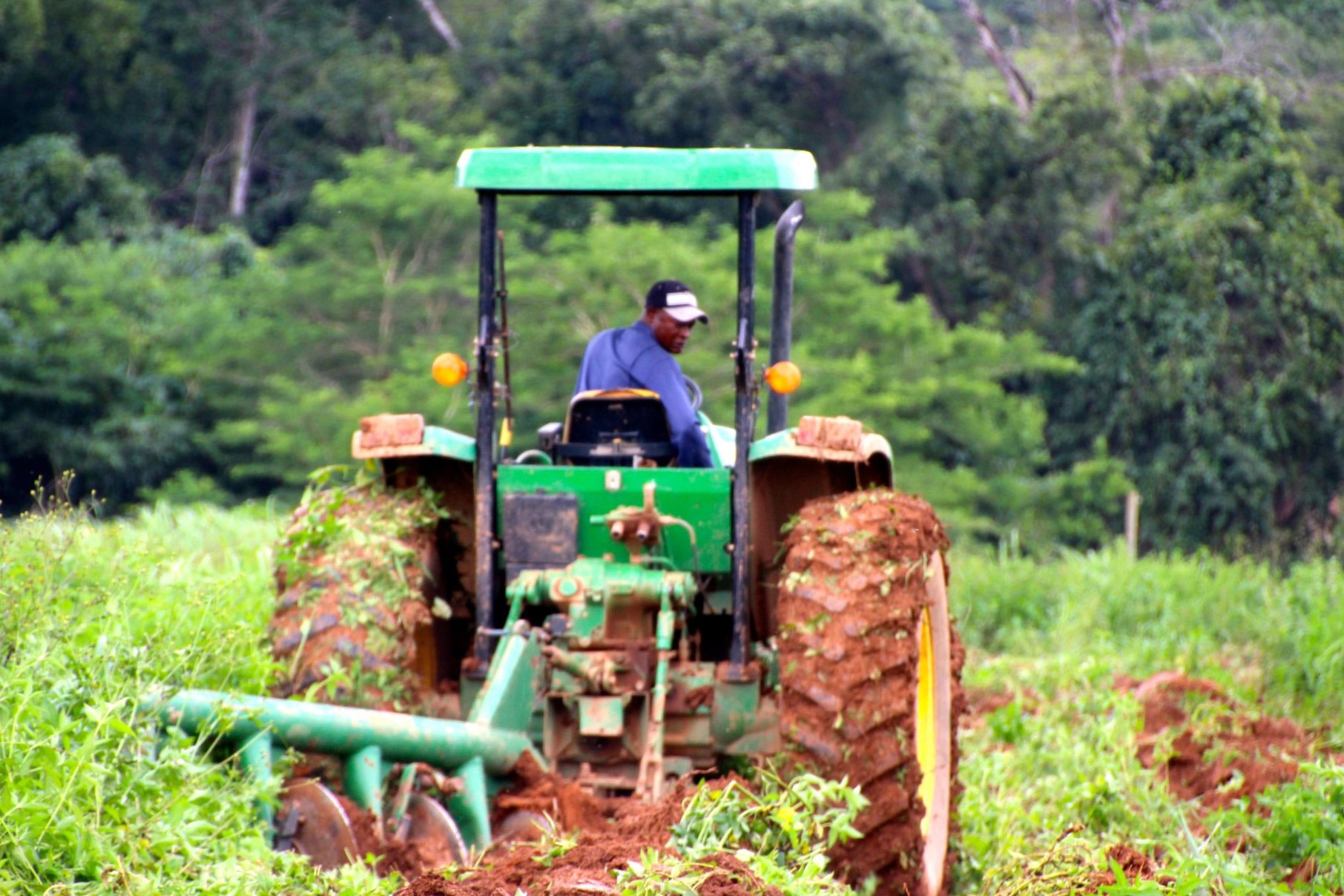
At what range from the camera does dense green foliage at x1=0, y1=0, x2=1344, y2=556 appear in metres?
22.9

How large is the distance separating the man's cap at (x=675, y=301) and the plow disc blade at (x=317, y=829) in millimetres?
2354

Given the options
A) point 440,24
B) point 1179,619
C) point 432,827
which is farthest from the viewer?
point 440,24

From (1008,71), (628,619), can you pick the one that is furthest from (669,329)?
(1008,71)

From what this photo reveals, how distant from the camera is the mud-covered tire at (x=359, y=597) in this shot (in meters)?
5.29

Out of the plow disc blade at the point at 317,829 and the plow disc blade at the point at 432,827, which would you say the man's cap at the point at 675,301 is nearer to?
the plow disc blade at the point at 432,827

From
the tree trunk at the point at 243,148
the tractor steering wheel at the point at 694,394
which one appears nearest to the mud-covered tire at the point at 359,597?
the tractor steering wheel at the point at 694,394

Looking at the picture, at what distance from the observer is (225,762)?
4547 millimetres

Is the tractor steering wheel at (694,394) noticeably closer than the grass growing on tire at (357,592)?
No

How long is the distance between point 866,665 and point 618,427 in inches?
52.8

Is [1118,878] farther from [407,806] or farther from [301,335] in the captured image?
[301,335]

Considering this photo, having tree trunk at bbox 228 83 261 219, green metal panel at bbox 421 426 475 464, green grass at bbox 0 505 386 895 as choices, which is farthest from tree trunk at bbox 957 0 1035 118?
green grass at bbox 0 505 386 895

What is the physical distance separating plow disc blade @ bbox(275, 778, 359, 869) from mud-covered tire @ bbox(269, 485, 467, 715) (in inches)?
21.8

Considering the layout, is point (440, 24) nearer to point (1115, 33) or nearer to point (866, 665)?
point (1115, 33)

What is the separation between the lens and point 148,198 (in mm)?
29016
